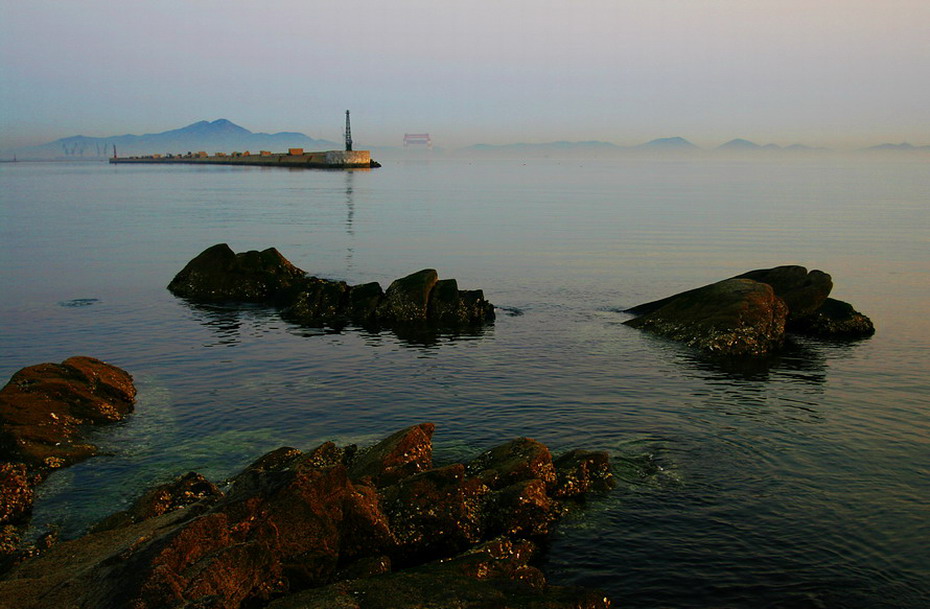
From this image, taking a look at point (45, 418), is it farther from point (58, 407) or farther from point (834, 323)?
point (834, 323)

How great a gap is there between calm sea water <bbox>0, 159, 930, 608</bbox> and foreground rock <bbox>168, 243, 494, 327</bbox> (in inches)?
67.3

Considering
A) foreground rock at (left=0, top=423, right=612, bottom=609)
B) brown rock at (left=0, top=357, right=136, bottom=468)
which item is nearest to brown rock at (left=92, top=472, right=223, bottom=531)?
foreground rock at (left=0, top=423, right=612, bottom=609)

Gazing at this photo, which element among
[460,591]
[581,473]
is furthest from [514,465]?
[460,591]

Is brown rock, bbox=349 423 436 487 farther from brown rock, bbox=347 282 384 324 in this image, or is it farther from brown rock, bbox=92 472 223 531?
brown rock, bbox=347 282 384 324

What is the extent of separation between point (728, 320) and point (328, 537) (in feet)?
73.7

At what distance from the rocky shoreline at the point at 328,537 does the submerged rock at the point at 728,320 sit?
1474 cm

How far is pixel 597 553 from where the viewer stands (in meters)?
13.8

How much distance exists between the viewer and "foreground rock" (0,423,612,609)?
10.2 metres

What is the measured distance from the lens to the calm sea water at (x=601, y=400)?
45.5ft

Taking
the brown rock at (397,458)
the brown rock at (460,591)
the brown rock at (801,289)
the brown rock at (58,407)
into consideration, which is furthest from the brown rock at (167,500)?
the brown rock at (801,289)

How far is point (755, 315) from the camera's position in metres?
30.1

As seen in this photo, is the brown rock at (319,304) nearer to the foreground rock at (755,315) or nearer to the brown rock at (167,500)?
the foreground rock at (755,315)

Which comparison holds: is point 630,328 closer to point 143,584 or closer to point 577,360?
point 577,360

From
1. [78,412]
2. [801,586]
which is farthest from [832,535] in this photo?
[78,412]
